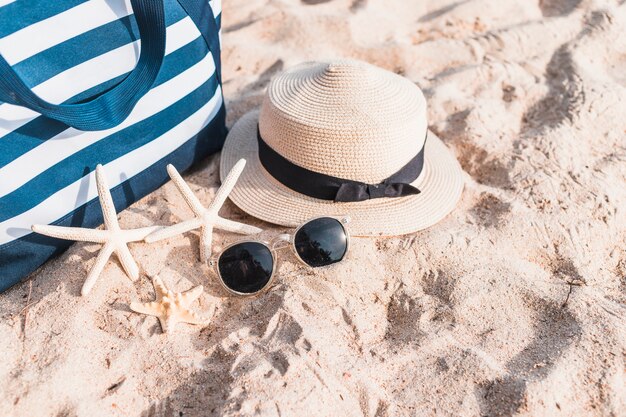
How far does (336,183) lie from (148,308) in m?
0.72

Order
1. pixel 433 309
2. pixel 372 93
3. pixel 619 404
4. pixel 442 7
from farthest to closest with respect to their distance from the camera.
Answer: pixel 442 7 → pixel 372 93 → pixel 433 309 → pixel 619 404

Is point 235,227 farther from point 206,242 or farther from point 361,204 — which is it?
point 361,204

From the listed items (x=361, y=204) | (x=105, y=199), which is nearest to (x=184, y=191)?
(x=105, y=199)

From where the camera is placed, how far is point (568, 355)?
4.63ft

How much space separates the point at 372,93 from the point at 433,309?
0.74m

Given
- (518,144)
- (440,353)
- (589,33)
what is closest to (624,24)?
(589,33)

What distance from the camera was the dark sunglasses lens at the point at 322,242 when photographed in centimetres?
164

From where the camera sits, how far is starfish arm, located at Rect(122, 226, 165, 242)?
5.33 feet

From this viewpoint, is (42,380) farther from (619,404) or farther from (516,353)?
(619,404)

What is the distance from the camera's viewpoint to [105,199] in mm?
1607

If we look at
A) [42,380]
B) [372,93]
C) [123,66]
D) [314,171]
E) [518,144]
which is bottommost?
[518,144]

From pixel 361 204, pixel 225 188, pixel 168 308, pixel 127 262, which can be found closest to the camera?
pixel 168 308

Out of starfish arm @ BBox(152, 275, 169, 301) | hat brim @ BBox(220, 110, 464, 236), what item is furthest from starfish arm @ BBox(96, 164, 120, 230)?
hat brim @ BBox(220, 110, 464, 236)

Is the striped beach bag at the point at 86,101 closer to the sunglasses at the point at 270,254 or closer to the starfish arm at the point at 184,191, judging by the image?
the starfish arm at the point at 184,191
